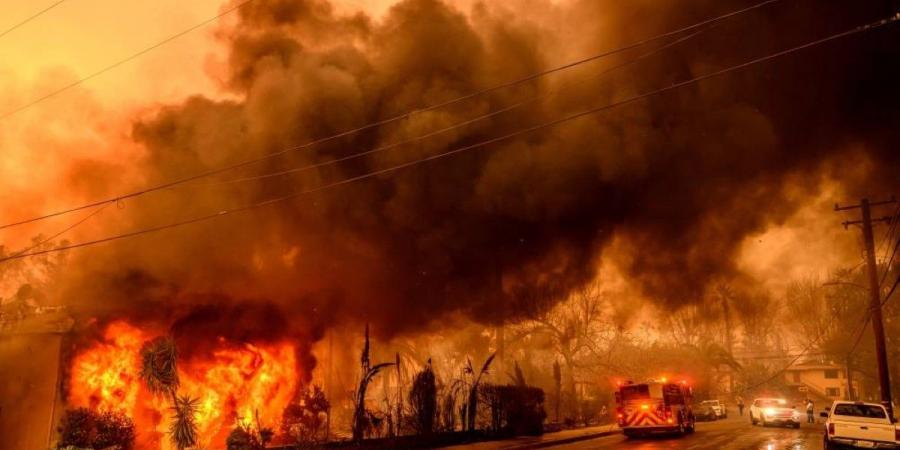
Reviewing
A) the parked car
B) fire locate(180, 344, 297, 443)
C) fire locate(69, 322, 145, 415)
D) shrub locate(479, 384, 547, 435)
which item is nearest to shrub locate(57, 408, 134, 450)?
fire locate(69, 322, 145, 415)

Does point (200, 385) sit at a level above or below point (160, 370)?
below

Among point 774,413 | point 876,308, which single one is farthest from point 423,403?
point 774,413

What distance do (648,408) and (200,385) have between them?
1367cm

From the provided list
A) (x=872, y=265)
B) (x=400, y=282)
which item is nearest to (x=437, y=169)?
(x=400, y=282)

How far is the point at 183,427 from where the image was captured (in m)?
14.7

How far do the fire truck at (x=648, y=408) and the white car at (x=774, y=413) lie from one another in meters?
8.63

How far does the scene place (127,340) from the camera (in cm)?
1609

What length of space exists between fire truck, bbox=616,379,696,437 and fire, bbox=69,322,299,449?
1085cm

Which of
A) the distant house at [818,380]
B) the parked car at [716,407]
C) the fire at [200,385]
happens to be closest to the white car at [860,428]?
the fire at [200,385]

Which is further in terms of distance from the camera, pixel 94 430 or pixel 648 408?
pixel 648 408

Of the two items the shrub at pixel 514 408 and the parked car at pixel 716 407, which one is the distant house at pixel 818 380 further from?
the shrub at pixel 514 408

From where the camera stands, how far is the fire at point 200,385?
1544cm

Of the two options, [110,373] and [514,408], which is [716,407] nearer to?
[514,408]

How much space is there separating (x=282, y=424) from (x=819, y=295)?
47894mm
